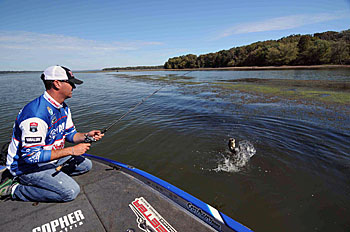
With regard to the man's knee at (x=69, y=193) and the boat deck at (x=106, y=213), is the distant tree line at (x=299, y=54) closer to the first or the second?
the boat deck at (x=106, y=213)

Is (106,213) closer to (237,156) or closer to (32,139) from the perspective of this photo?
(32,139)

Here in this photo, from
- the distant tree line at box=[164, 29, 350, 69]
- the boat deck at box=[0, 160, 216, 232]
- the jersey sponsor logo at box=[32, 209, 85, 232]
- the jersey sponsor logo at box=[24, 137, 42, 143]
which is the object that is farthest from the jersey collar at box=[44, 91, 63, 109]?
the distant tree line at box=[164, 29, 350, 69]

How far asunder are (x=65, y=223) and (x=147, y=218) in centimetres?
118

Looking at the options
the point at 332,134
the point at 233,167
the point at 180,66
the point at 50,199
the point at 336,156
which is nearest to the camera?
→ the point at 50,199

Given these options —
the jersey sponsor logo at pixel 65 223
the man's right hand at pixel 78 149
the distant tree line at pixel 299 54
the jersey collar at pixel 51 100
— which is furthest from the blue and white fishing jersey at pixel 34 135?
the distant tree line at pixel 299 54

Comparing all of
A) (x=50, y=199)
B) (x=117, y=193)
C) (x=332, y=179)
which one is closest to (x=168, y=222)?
(x=117, y=193)

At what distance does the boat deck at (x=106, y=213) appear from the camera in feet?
7.82

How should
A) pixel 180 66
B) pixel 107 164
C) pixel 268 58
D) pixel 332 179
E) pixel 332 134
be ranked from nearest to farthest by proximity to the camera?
pixel 107 164 → pixel 332 179 → pixel 332 134 → pixel 268 58 → pixel 180 66

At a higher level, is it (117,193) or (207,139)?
(117,193)

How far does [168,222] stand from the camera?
2.41 meters

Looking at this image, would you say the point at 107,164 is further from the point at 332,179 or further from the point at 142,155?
the point at 332,179

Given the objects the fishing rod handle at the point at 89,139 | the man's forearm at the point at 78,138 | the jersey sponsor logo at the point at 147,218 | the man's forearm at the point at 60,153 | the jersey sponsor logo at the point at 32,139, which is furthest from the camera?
the man's forearm at the point at 78,138

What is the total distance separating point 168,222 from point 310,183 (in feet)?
13.4

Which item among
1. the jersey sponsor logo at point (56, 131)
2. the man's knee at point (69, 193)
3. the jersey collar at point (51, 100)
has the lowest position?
the man's knee at point (69, 193)
